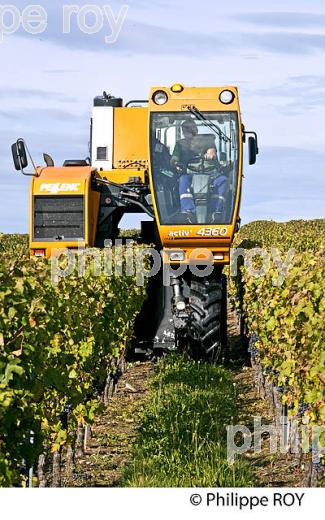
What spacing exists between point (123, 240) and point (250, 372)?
3.10m

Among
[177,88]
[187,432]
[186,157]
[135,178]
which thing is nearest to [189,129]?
[186,157]

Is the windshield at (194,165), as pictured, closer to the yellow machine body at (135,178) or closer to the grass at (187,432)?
the yellow machine body at (135,178)

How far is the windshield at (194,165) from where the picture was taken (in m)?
13.1

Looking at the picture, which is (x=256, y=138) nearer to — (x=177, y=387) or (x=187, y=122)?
(x=187, y=122)

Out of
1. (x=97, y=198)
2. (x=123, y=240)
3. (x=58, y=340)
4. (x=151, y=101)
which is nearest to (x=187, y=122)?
(x=151, y=101)

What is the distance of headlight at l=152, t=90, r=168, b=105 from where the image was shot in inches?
534

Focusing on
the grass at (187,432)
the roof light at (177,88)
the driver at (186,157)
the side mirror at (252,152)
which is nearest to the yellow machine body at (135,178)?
the roof light at (177,88)

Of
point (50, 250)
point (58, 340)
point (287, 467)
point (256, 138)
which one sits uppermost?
point (256, 138)

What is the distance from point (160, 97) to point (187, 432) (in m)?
5.51

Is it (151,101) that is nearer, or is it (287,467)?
(287,467)

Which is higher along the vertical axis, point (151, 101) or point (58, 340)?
point (151, 101)

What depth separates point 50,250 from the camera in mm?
14516

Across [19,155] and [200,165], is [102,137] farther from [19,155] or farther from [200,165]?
[200,165]

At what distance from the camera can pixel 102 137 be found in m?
16.1
